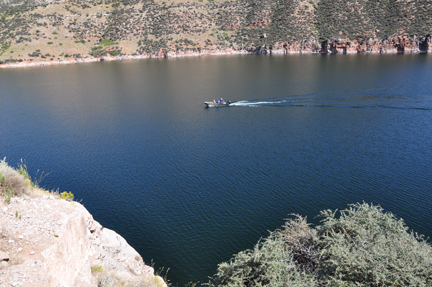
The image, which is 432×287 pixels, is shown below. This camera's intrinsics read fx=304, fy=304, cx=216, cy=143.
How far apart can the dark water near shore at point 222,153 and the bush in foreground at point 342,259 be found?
4086mm

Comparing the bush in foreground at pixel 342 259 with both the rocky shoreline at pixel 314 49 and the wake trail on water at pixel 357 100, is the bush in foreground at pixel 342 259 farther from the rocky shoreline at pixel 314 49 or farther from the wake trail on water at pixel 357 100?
the rocky shoreline at pixel 314 49

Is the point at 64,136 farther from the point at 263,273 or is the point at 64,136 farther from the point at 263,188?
the point at 263,273

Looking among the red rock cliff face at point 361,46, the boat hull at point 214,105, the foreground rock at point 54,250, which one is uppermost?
the red rock cliff face at point 361,46

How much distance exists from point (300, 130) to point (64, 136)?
27.0 metres

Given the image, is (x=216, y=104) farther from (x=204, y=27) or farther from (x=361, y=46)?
(x=204, y=27)

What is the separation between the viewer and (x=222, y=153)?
96.6 ft

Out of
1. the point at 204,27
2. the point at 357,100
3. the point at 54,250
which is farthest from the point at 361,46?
the point at 54,250

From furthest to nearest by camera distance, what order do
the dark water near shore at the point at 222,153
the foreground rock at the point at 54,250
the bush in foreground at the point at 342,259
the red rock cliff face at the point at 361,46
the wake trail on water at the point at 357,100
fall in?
the red rock cliff face at the point at 361,46, the wake trail on water at the point at 357,100, the dark water near shore at the point at 222,153, the bush in foreground at the point at 342,259, the foreground rock at the point at 54,250

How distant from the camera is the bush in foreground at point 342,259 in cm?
1100

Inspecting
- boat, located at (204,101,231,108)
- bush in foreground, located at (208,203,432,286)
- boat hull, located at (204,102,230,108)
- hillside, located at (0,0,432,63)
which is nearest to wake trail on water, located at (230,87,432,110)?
boat, located at (204,101,231,108)

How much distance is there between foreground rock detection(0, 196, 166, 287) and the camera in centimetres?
852

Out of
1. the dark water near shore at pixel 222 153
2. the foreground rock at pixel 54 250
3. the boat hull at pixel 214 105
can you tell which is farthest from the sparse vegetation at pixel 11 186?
the boat hull at pixel 214 105

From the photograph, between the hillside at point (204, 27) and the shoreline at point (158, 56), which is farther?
the hillside at point (204, 27)

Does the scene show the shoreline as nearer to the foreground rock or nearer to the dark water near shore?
the dark water near shore
